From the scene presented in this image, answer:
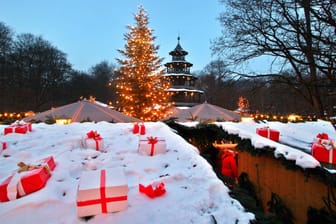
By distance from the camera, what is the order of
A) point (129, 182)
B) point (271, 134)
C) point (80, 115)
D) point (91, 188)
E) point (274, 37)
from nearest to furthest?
point (91, 188)
point (129, 182)
point (271, 134)
point (80, 115)
point (274, 37)

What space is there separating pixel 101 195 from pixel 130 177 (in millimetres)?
609

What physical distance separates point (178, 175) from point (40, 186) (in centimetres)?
107

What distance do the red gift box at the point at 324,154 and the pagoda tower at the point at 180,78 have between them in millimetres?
18899

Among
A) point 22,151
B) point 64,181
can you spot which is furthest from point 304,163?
point 22,151

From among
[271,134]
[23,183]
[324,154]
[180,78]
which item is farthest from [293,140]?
[180,78]

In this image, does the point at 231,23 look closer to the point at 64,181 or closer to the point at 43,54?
the point at 64,181

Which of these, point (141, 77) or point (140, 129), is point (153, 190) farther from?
point (141, 77)

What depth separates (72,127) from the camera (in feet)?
11.1

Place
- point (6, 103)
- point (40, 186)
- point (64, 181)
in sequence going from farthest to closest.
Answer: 1. point (6, 103)
2. point (64, 181)
3. point (40, 186)

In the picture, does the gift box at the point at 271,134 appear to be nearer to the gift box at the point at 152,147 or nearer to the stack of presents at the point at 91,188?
the gift box at the point at 152,147

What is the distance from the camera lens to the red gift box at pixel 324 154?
218 cm

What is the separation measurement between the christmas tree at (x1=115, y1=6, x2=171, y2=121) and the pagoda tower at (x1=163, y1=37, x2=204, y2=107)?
29.1 feet

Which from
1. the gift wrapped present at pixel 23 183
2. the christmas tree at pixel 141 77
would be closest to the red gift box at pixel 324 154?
the gift wrapped present at pixel 23 183

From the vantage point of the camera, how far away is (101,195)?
1.09 m
